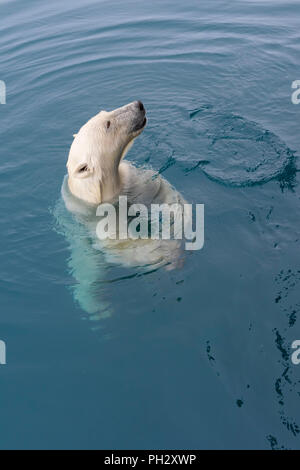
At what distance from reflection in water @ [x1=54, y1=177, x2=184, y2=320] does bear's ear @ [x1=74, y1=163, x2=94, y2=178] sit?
52 cm

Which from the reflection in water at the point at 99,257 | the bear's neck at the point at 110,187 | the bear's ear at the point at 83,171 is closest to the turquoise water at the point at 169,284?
the reflection in water at the point at 99,257

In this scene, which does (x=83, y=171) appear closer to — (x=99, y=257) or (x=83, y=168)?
(x=83, y=168)

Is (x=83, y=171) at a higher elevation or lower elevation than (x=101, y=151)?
lower

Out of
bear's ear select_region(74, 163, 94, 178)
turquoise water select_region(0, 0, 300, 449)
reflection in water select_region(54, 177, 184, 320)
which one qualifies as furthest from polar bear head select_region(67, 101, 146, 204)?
turquoise water select_region(0, 0, 300, 449)

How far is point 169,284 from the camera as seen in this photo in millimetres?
5793

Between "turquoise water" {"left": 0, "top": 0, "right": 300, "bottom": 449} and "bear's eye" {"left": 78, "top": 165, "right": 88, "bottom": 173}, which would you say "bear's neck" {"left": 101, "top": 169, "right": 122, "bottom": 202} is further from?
"turquoise water" {"left": 0, "top": 0, "right": 300, "bottom": 449}

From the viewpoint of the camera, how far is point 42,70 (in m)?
12.3

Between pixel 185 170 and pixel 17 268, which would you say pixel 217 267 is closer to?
pixel 185 170

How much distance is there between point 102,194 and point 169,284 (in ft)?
5.13

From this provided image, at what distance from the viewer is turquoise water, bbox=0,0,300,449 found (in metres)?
4.46

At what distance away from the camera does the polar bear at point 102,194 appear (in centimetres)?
602

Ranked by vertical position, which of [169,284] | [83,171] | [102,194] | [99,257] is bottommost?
[169,284]

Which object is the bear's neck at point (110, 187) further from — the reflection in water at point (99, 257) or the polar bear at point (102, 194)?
the reflection in water at point (99, 257)

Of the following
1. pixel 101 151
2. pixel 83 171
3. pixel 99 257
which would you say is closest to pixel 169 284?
pixel 99 257
